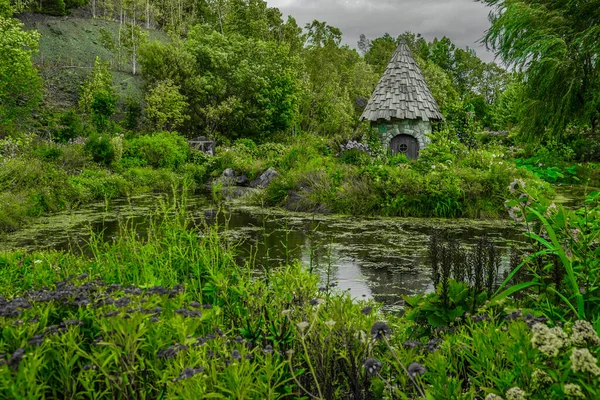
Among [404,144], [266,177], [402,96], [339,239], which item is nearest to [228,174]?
[266,177]

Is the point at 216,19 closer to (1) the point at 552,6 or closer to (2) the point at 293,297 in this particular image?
(1) the point at 552,6

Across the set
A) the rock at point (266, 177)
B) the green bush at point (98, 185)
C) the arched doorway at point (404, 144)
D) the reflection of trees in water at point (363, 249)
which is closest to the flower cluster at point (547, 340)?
the reflection of trees in water at point (363, 249)

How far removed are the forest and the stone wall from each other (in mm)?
191

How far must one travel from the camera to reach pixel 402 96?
1436 cm

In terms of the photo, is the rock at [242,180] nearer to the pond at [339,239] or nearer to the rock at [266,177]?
the rock at [266,177]

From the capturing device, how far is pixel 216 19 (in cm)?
4459

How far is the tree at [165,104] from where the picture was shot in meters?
21.3

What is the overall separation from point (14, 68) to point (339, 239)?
1291cm

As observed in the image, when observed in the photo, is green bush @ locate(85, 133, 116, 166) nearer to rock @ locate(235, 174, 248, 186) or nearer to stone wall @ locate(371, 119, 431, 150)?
rock @ locate(235, 174, 248, 186)

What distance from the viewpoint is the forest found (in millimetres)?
1632

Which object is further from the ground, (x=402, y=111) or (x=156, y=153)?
(x=402, y=111)

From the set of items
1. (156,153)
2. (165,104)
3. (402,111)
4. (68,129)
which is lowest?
(156,153)

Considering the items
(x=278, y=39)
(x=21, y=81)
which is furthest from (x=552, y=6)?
(x=278, y=39)

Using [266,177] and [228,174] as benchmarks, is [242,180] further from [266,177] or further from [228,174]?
[266,177]
